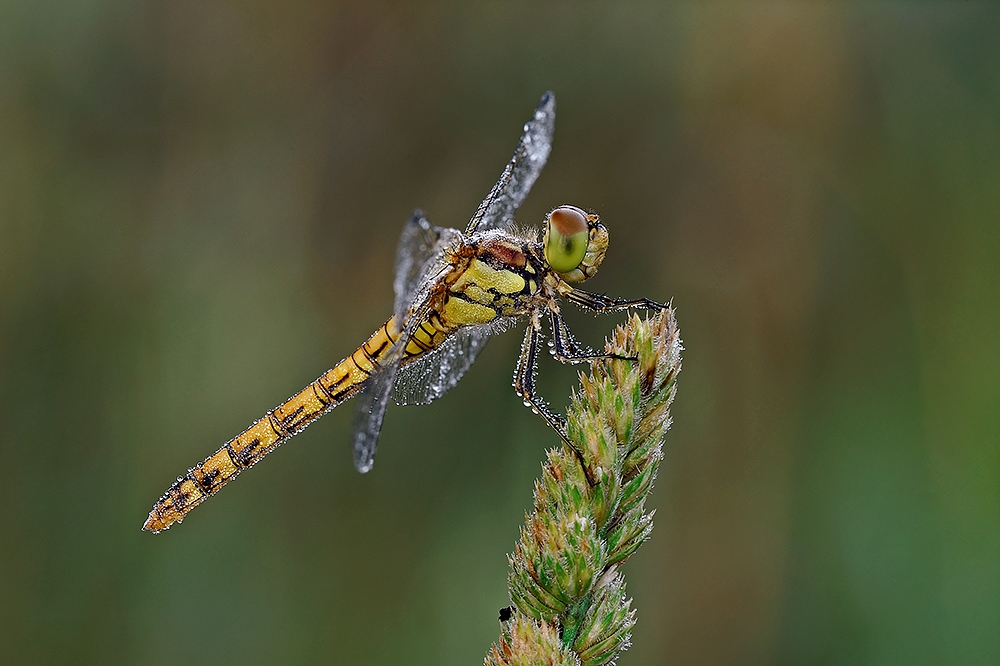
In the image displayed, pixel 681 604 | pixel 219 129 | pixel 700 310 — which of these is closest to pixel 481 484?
pixel 681 604

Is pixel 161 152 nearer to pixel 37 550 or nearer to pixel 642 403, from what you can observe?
pixel 37 550

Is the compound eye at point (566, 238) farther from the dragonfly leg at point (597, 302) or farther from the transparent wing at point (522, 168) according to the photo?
the transparent wing at point (522, 168)

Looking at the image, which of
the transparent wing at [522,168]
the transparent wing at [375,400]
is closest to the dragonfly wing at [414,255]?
the transparent wing at [375,400]

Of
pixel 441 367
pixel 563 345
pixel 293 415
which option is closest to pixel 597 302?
pixel 563 345

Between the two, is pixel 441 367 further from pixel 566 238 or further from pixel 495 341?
pixel 566 238

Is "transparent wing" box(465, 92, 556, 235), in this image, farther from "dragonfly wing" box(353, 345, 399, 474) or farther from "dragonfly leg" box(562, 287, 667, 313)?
"dragonfly wing" box(353, 345, 399, 474)
